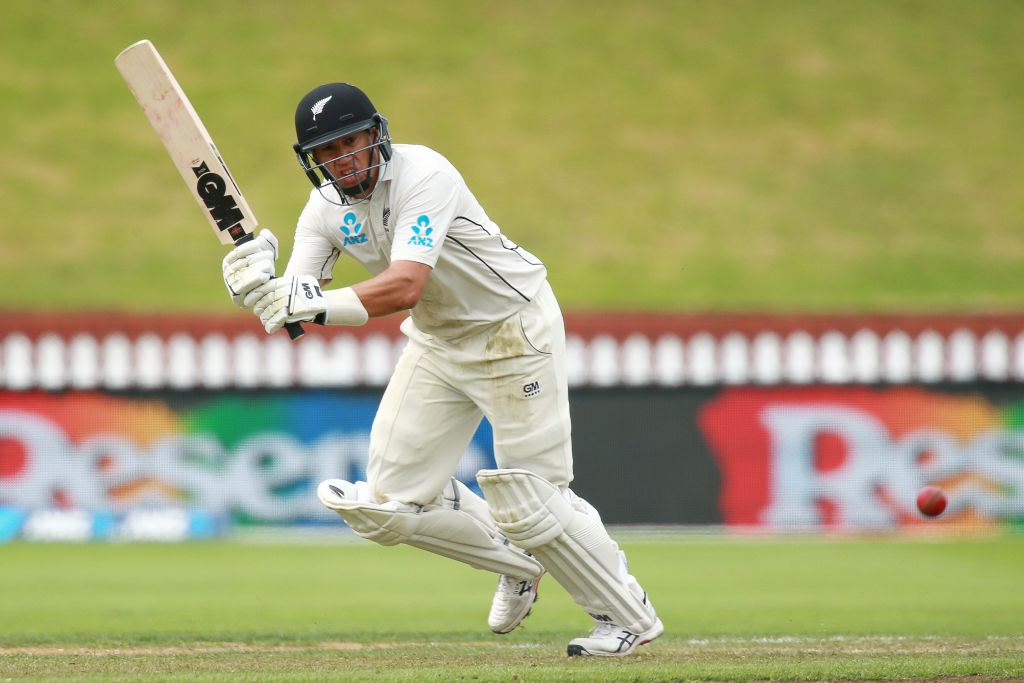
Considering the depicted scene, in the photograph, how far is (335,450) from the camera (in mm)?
10031

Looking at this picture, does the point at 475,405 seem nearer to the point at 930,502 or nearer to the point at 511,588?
the point at 511,588

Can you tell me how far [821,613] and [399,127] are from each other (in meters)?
12.1

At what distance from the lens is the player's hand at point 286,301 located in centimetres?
402

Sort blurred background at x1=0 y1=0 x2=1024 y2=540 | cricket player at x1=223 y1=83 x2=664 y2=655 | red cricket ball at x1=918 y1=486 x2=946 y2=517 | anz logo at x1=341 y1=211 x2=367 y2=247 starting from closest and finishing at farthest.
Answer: cricket player at x1=223 y1=83 x2=664 y2=655 → anz logo at x1=341 y1=211 x2=367 y2=247 → red cricket ball at x1=918 y1=486 x2=946 y2=517 → blurred background at x1=0 y1=0 x2=1024 y2=540

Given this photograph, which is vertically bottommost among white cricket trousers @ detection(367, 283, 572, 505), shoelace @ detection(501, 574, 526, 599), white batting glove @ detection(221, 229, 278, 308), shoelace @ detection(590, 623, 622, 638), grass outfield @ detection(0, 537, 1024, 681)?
grass outfield @ detection(0, 537, 1024, 681)

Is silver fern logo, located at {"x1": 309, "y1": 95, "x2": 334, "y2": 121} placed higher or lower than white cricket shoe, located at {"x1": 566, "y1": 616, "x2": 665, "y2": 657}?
higher

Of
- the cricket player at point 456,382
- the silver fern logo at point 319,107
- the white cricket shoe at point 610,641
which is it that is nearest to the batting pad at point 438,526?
the cricket player at point 456,382

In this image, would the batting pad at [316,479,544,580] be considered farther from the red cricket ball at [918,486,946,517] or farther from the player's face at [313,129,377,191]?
the red cricket ball at [918,486,946,517]

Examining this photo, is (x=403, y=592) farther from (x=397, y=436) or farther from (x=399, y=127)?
(x=399, y=127)

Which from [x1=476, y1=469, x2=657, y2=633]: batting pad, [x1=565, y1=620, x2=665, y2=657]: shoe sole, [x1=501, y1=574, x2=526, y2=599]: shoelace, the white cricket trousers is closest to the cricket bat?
the white cricket trousers

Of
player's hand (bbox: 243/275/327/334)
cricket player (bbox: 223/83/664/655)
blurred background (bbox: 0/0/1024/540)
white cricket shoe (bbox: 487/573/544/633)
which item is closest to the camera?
player's hand (bbox: 243/275/327/334)

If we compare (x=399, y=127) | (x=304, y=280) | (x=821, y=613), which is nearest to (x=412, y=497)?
(x=304, y=280)

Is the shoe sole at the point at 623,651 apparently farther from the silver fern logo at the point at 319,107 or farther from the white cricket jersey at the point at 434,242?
the silver fern logo at the point at 319,107

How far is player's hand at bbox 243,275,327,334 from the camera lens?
4.02 metres
